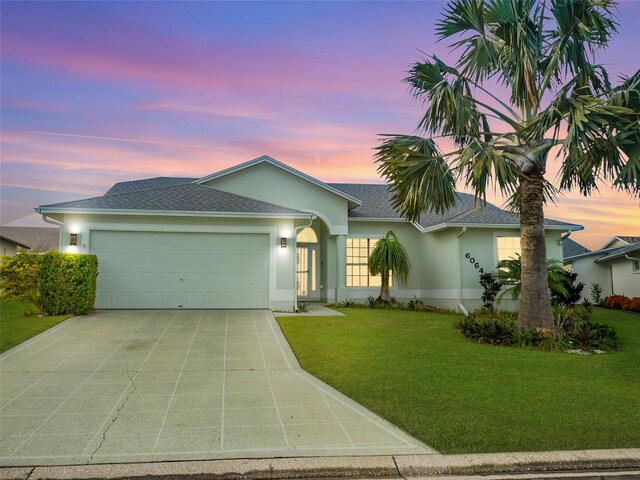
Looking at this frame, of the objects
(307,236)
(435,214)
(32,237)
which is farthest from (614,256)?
(32,237)

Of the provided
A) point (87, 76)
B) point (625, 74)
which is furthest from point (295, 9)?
point (625, 74)

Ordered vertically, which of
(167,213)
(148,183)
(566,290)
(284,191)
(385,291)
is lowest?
(385,291)

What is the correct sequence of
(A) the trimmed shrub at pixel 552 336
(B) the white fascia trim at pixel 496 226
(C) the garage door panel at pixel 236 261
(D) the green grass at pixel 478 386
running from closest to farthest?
(D) the green grass at pixel 478 386, (A) the trimmed shrub at pixel 552 336, (C) the garage door panel at pixel 236 261, (B) the white fascia trim at pixel 496 226

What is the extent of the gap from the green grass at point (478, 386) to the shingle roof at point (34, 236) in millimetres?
28749

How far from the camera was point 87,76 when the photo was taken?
12.5 metres

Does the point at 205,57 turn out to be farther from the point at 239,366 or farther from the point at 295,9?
the point at 239,366

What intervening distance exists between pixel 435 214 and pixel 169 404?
14385 millimetres

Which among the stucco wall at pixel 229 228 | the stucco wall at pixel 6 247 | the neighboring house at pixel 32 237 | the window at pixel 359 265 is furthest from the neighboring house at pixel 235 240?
the neighboring house at pixel 32 237

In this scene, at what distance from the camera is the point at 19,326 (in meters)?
10.5

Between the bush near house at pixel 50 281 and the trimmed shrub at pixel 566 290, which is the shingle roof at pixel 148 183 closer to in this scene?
the bush near house at pixel 50 281

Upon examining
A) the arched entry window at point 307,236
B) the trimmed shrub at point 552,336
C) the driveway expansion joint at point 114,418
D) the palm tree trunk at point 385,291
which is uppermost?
the arched entry window at point 307,236

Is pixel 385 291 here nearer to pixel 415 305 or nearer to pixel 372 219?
pixel 415 305

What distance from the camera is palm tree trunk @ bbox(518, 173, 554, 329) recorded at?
32.5 ft

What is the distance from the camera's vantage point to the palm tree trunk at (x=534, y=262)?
9.91 metres
